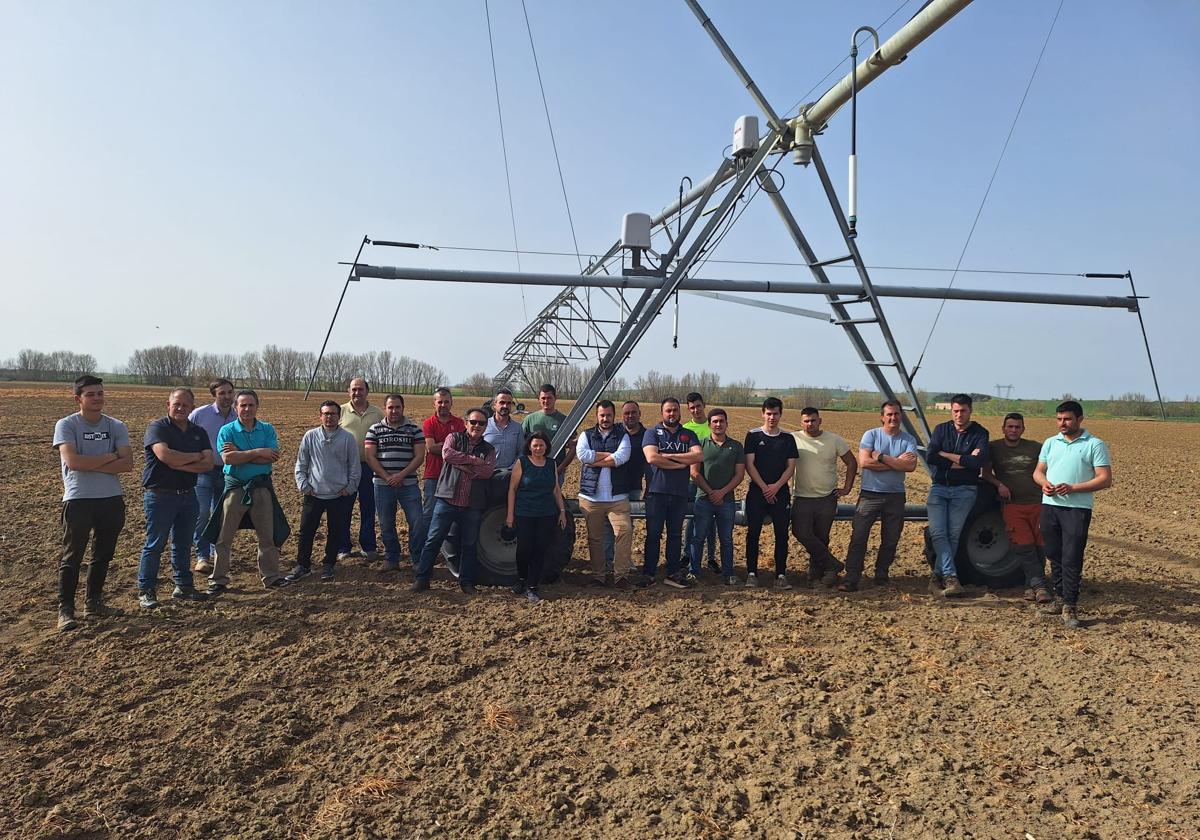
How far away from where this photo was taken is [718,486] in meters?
6.56

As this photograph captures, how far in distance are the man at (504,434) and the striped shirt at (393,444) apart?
78 cm

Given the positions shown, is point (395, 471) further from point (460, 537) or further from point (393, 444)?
point (460, 537)

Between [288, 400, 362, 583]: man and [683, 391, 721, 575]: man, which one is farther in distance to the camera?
[683, 391, 721, 575]: man

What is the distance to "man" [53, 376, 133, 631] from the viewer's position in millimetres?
5027

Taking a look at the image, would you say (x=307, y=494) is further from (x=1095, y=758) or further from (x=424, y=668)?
(x=1095, y=758)

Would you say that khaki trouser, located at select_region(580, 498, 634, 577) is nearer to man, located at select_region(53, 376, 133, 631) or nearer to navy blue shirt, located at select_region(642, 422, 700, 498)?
navy blue shirt, located at select_region(642, 422, 700, 498)

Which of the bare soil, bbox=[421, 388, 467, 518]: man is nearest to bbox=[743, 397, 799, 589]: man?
the bare soil

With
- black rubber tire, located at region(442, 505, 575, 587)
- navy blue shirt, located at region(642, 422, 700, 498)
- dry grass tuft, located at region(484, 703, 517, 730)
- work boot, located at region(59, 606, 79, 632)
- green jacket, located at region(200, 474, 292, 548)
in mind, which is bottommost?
dry grass tuft, located at region(484, 703, 517, 730)

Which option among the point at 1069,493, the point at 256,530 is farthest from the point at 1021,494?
the point at 256,530

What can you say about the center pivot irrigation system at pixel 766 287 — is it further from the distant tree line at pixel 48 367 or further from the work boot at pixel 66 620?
the distant tree line at pixel 48 367

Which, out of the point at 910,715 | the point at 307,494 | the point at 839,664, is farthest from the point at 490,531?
the point at 910,715

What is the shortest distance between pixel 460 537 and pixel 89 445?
306cm

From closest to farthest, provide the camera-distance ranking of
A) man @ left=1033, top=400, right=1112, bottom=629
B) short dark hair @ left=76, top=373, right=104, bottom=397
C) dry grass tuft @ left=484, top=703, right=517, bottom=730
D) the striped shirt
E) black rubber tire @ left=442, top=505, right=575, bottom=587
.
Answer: dry grass tuft @ left=484, top=703, right=517, bottom=730 → short dark hair @ left=76, top=373, right=104, bottom=397 → man @ left=1033, top=400, right=1112, bottom=629 → black rubber tire @ left=442, top=505, right=575, bottom=587 → the striped shirt

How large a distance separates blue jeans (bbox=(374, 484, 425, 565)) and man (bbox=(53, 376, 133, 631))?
2177 mm
